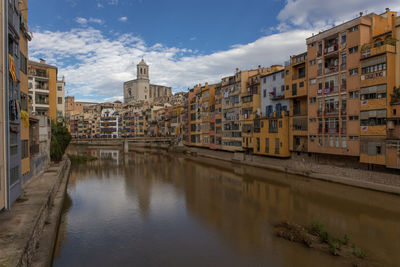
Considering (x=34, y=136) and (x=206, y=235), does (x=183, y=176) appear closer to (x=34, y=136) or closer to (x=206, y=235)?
(x=34, y=136)

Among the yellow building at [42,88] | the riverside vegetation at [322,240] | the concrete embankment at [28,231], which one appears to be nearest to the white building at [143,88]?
the yellow building at [42,88]

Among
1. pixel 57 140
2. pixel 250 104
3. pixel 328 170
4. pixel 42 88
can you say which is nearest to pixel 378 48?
pixel 328 170

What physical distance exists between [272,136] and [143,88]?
137m

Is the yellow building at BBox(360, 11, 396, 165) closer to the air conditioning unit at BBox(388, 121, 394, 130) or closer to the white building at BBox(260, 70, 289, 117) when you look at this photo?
the air conditioning unit at BBox(388, 121, 394, 130)

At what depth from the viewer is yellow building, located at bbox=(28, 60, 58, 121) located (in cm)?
4356

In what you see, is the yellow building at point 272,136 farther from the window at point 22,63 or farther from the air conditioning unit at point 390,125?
the window at point 22,63

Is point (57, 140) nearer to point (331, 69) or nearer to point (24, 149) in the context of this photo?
point (24, 149)

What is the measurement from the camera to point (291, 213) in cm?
2238

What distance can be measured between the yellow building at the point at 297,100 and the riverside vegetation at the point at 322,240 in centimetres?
2110

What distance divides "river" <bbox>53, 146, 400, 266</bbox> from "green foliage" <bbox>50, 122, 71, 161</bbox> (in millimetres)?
8157

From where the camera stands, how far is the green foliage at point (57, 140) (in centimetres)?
4234

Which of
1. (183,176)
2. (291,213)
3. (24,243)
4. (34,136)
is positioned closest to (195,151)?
(183,176)

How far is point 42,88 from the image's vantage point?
44.7 meters

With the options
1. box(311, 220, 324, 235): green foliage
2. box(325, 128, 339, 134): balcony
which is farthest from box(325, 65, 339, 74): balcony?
box(311, 220, 324, 235): green foliage
